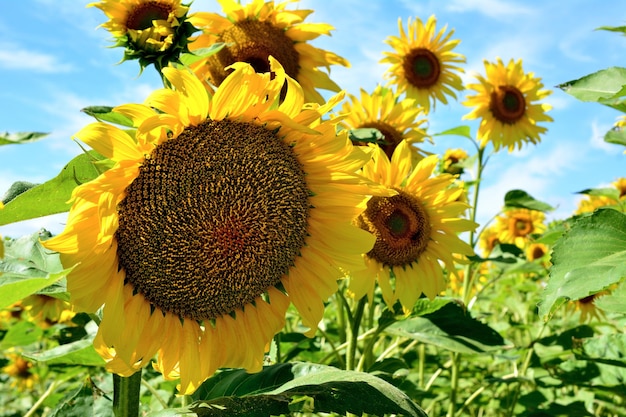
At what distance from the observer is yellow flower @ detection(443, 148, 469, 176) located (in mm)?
4566

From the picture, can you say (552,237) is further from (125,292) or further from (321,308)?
(125,292)

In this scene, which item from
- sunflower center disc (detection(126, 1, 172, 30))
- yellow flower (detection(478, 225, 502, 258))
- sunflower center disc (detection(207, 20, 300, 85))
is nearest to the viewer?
sunflower center disc (detection(126, 1, 172, 30))

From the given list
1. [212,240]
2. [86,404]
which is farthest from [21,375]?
[212,240]

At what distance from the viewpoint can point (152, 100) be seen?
1.46m

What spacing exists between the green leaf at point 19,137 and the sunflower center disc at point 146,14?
1.15 m

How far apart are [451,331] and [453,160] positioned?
2.91 meters

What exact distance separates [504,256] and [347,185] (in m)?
2.26

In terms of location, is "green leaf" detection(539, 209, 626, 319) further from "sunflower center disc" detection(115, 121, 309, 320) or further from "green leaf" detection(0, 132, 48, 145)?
"green leaf" detection(0, 132, 48, 145)

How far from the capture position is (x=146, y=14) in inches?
85.3

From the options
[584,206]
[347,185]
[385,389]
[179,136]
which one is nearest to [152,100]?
[179,136]

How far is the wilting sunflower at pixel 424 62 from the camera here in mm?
5484

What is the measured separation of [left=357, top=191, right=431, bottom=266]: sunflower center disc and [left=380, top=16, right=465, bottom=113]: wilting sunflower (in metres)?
2.90

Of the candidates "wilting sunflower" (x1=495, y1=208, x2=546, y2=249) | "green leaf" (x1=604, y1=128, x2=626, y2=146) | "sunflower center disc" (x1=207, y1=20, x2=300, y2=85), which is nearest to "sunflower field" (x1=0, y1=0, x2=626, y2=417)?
"sunflower center disc" (x1=207, y1=20, x2=300, y2=85)

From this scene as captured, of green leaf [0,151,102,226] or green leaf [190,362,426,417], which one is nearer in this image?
green leaf [0,151,102,226]
